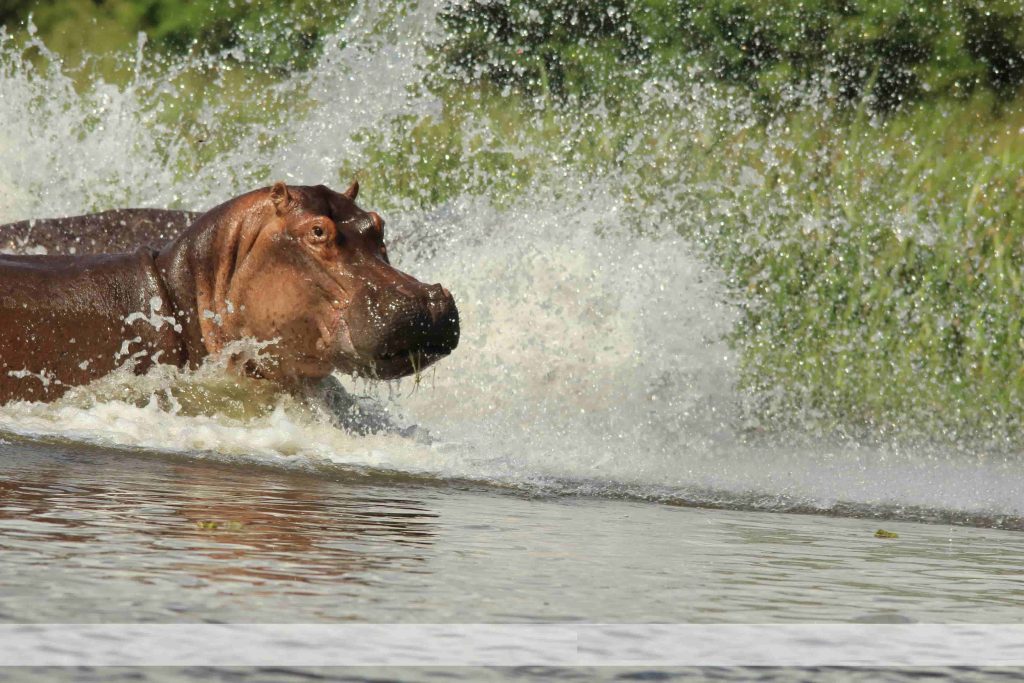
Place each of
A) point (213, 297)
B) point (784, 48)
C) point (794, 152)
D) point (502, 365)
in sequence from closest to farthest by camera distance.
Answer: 1. point (213, 297)
2. point (502, 365)
3. point (794, 152)
4. point (784, 48)

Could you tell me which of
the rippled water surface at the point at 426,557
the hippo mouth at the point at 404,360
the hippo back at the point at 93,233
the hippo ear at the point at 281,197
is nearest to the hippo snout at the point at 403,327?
the hippo mouth at the point at 404,360

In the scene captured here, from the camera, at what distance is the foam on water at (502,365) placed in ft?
16.0

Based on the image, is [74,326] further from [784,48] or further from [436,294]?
[784,48]

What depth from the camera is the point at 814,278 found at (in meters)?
9.23

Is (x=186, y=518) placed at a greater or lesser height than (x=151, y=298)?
lesser

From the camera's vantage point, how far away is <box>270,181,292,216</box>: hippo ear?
16.2 ft

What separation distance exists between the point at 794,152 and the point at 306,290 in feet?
18.5

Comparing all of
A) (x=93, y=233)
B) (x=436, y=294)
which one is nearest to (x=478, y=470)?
(x=436, y=294)

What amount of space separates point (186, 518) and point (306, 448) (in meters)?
1.88

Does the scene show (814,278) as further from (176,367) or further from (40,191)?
(176,367)

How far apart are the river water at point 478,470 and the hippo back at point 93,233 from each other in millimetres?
1007

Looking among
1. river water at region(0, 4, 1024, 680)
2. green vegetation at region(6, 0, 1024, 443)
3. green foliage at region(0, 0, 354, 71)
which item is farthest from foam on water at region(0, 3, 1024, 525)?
green foliage at region(0, 0, 354, 71)

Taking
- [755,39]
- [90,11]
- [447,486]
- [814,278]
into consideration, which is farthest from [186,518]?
[90,11]

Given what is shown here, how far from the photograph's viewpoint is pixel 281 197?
16.3ft
